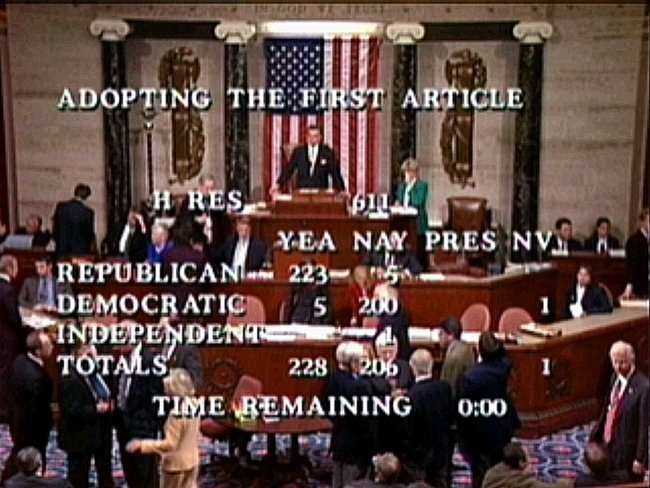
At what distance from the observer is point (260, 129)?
7.43 m

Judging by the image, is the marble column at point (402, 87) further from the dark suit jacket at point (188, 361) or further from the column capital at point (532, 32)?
the dark suit jacket at point (188, 361)

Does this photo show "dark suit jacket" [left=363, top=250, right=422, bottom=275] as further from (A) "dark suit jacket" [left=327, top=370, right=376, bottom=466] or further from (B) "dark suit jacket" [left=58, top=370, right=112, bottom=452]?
(B) "dark suit jacket" [left=58, top=370, right=112, bottom=452]

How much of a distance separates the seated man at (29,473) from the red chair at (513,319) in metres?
3.04

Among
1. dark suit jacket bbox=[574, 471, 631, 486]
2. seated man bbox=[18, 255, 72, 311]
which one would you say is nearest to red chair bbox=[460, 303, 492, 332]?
dark suit jacket bbox=[574, 471, 631, 486]

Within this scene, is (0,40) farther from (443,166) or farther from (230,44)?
(443,166)

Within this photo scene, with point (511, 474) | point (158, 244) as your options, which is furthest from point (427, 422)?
point (158, 244)

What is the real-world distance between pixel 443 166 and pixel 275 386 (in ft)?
5.91

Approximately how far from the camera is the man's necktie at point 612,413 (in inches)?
293

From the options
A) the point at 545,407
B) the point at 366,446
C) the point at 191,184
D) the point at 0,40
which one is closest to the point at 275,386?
the point at 366,446

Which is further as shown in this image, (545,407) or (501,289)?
(545,407)

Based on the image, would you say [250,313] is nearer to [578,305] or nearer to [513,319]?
[513,319]

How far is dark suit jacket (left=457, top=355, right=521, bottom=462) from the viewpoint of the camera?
289 inches

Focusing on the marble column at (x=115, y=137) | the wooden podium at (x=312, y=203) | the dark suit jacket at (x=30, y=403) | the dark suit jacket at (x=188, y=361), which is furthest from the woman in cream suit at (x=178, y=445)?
the wooden podium at (x=312, y=203)

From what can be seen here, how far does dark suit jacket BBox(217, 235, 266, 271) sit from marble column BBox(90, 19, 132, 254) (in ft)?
2.18
